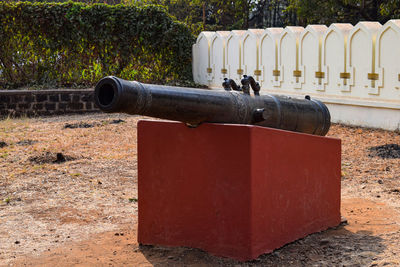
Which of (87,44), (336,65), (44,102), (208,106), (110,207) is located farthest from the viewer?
(87,44)

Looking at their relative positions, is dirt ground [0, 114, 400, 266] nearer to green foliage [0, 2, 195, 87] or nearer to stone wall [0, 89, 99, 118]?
stone wall [0, 89, 99, 118]

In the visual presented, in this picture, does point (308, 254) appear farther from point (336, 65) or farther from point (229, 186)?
point (336, 65)

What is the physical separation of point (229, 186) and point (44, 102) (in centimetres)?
1027

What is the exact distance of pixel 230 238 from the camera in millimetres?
4305

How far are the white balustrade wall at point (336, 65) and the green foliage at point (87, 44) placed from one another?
243cm

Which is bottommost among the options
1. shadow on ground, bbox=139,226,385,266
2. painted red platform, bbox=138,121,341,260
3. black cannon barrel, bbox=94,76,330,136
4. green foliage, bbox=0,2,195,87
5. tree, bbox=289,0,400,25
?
shadow on ground, bbox=139,226,385,266

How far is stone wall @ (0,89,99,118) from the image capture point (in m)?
13.5

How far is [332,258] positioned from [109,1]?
82.1 feet

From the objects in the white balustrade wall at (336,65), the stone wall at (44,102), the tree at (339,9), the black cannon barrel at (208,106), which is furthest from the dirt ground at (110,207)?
the tree at (339,9)

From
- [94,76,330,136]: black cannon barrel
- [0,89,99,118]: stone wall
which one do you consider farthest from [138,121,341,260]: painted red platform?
[0,89,99,118]: stone wall

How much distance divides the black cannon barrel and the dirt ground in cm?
93

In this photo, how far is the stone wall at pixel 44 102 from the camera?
1347 cm

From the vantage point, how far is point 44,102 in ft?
45.2

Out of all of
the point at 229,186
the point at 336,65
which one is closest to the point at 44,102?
the point at 336,65
